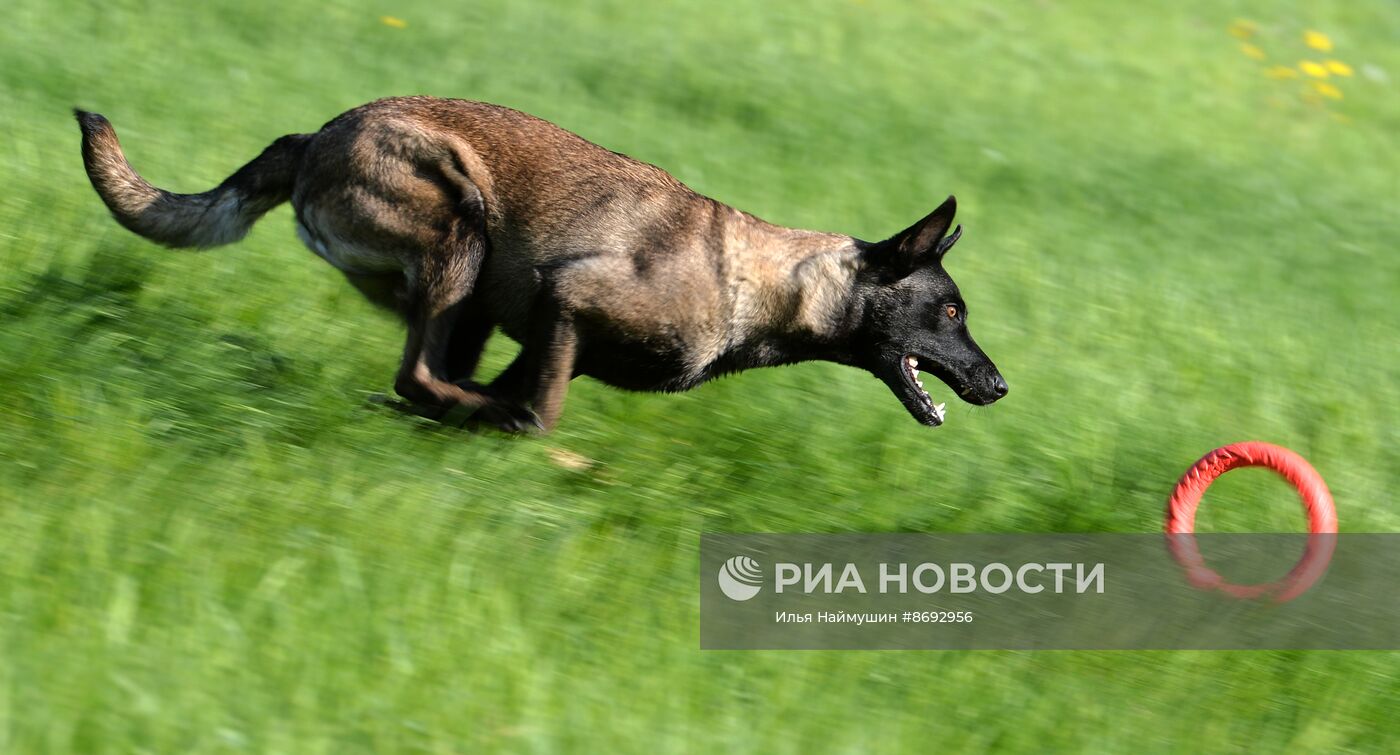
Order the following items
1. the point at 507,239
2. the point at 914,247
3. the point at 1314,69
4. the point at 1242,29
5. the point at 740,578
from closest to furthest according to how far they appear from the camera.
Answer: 1. the point at 740,578
2. the point at 507,239
3. the point at 914,247
4. the point at 1314,69
5. the point at 1242,29

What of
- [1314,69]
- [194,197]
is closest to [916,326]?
[194,197]

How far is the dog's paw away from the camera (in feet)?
22.5

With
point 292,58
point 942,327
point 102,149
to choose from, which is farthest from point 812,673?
point 292,58

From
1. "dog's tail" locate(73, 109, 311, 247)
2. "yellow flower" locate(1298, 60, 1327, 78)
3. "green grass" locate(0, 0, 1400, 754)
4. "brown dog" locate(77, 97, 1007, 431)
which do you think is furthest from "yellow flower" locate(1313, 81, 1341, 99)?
"dog's tail" locate(73, 109, 311, 247)

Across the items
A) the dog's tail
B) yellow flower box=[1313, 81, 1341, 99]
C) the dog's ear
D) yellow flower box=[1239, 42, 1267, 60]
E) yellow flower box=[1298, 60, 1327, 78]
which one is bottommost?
the dog's tail

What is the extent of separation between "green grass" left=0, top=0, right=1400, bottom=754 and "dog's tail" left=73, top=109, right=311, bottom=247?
0.50 meters

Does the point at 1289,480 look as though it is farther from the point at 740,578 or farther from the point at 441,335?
the point at 441,335

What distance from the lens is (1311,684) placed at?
651cm

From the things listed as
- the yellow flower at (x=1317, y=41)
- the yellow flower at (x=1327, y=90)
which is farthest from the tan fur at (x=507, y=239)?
the yellow flower at (x=1317, y=41)

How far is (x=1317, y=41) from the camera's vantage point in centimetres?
2094

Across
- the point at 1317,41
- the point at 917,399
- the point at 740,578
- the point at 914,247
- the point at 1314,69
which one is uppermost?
the point at 1317,41

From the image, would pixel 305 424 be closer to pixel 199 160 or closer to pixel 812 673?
pixel 812 673

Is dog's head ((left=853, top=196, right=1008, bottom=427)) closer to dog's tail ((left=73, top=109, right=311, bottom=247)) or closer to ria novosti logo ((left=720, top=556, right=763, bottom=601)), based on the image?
ria novosti logo ((left=720, top=556, right=763, bottom=601))

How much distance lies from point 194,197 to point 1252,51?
16.3 m
